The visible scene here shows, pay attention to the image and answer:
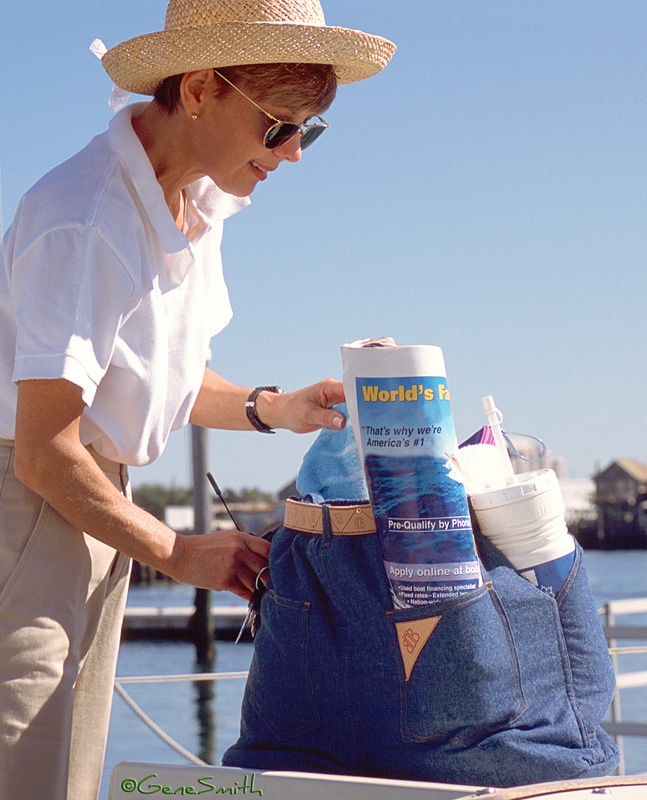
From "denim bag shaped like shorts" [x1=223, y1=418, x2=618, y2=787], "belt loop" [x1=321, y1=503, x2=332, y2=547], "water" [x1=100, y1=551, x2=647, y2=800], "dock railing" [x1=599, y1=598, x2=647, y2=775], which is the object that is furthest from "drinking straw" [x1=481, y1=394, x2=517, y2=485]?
"water" [x1=100, y1=551, x2=647, y2=800]

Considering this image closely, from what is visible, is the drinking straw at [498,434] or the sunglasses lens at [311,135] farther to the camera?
the sunglasses lens at [311,135]

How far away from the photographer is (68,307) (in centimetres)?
136

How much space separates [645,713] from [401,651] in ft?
43.2

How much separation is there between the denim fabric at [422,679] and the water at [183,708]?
13.4 feet

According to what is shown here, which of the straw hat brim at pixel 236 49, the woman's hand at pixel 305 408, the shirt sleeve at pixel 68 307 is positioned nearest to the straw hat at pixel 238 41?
the straw hat brim at pixel 236 49

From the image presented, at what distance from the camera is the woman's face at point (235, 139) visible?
1.50 meters

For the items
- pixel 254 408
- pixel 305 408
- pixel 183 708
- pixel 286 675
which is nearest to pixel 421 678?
pixel 286 675

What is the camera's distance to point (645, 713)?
13.3 meters

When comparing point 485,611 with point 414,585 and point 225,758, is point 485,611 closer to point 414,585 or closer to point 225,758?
point 414,585

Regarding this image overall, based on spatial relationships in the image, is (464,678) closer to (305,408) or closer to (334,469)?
(334,469)

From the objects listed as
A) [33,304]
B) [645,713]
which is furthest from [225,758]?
[645,713]

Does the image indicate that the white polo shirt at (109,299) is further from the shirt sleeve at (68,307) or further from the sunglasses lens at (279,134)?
the sunglasses lens at (279,134)

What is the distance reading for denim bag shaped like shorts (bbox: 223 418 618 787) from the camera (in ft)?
3.92

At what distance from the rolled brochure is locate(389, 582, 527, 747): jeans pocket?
0.03 m
